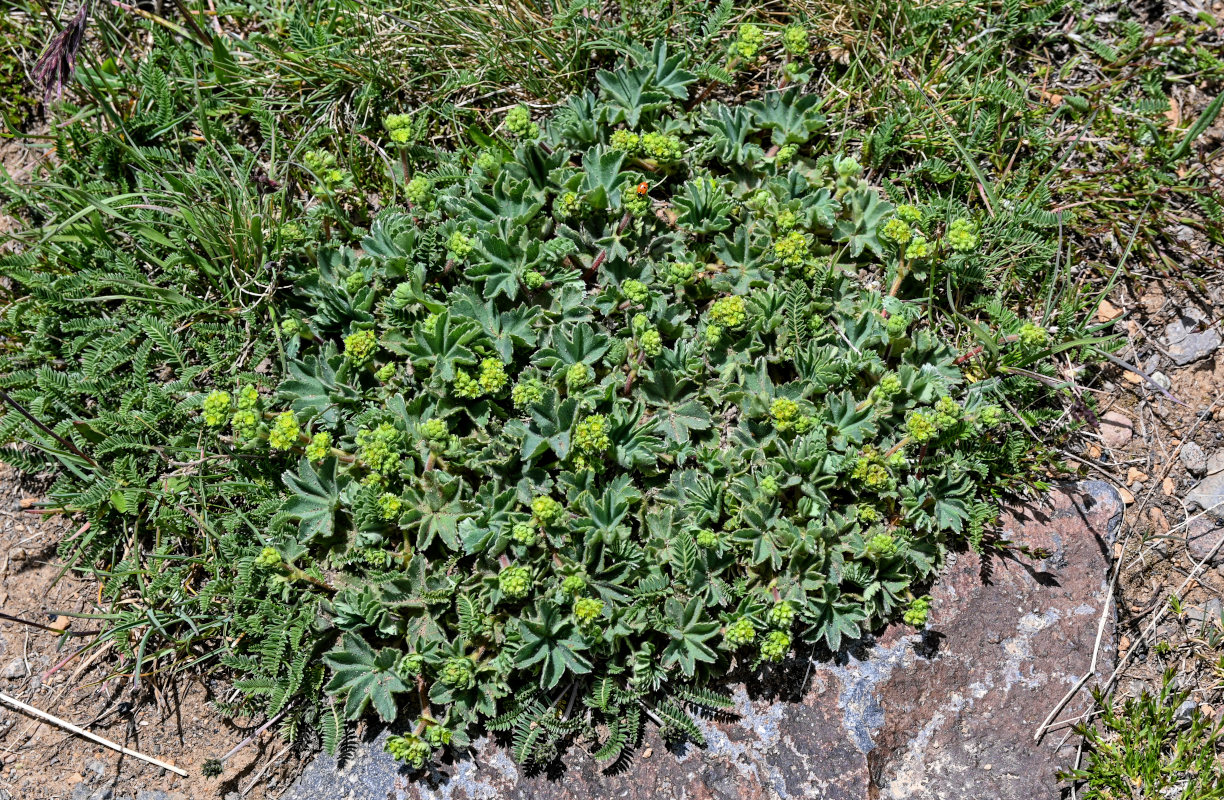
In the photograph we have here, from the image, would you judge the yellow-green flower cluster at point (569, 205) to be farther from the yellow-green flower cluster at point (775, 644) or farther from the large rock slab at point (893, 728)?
the large rock slab at point (893, 728)

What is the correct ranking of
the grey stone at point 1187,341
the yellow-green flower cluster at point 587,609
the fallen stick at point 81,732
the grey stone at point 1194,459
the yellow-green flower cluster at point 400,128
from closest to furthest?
the yellow-green flower cluster at point 587,609 < the fallen stick at point 81,732 < the yellow-green flower cluster at point 400,128 < the grey stone at point 1194,459 < the grey stone at point 1187,341

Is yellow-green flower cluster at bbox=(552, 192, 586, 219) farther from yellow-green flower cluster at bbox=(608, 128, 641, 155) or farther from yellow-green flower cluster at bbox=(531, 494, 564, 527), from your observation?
yellow-green flower cluster at bbox=(531, 494, 564, 527)

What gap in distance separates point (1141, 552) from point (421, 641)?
3.65m

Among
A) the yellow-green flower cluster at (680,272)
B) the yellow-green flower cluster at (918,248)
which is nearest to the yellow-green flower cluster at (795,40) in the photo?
the yellow-green flower cluster at (918,248)

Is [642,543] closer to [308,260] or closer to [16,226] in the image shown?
[308,260]

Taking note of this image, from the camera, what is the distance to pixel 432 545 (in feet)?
13.8

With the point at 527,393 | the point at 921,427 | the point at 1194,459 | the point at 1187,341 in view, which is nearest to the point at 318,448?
the point at 527,393

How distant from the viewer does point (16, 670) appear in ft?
14.5

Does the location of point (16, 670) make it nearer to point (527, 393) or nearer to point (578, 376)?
point (527, 393)

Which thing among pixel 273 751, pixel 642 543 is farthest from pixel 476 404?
pixel 273 751

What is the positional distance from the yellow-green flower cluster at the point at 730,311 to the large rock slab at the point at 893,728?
1604 millimetres

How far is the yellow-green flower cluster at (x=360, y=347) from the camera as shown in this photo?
4227 millimetres

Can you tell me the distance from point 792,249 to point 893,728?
2.32 meters

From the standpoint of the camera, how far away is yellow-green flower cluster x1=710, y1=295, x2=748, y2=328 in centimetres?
418
